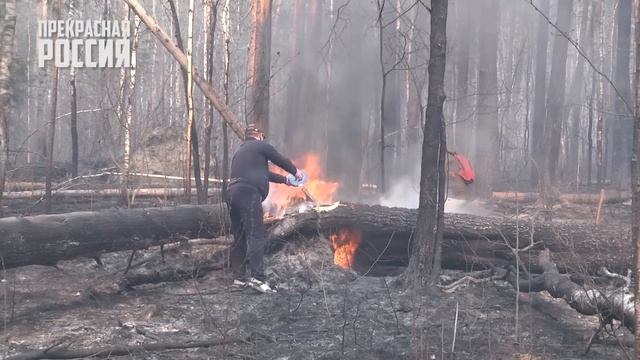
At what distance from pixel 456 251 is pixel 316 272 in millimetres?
1919

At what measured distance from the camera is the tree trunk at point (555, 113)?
16.4 meters

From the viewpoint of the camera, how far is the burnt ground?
5141mm

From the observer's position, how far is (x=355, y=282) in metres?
7.55

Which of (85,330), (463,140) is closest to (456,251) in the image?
(85,330)

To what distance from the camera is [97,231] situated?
6824 mm

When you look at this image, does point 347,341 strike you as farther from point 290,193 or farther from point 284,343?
point 290,193

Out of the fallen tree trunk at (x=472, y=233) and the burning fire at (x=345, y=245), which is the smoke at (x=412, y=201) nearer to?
the fallen tree trunk at (x=472, y=233)

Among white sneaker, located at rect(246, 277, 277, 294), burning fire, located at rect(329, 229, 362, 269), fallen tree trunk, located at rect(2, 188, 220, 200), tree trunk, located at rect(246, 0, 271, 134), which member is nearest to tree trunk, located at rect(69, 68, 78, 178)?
fallen tree trunk, located at rect(2, 188, 220, 200)

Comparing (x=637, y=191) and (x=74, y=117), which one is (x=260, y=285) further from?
(x=74, y=117)

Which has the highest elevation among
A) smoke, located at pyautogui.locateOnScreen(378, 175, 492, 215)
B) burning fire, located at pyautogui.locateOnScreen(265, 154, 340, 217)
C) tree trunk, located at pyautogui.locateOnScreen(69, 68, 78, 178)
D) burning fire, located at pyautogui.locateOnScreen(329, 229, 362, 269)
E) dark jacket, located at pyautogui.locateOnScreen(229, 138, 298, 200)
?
tree trunk, located at pyautogui.locateOnScreen(69, 68, 78, 178)

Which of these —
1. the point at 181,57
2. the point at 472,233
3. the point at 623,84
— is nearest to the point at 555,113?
the point at 623,84

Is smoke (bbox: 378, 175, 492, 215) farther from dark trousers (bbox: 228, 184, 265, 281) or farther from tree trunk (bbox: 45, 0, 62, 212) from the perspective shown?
tree trunk (bbox: 45, 0, 62, 212)

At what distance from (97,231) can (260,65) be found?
206 inches

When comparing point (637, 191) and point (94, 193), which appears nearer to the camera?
point (637, 191)
